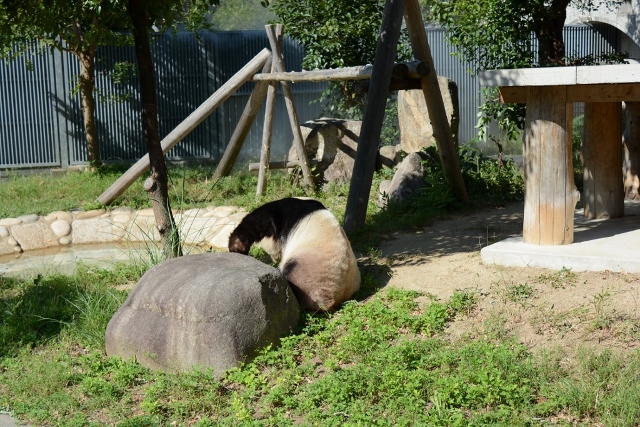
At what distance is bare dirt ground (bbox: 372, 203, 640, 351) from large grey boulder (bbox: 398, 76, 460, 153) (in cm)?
437

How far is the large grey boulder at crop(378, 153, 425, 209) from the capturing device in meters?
9.70

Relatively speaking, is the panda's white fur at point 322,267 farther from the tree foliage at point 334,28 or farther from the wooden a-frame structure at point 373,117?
the tree foliage at point 334,28

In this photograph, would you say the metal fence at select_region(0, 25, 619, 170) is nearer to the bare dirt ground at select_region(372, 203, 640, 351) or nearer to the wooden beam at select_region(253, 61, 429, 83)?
the wooden beam at select_region(253, 61, 429, 83)

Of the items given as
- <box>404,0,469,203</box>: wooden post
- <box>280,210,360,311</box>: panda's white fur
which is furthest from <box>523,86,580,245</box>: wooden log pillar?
<box>404,0,469,203</box>: wooden post

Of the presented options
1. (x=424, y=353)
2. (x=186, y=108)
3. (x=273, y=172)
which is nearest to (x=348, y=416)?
(x=424, y=353)

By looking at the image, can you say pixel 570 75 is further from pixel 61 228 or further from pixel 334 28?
pixel 61 228

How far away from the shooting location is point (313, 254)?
6266 millimetres

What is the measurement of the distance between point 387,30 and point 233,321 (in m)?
4.18

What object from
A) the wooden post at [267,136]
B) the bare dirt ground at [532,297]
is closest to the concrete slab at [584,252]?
→ the bare dirt ground at [532,297]

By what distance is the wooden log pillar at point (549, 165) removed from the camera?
243 inches

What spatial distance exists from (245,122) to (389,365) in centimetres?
698

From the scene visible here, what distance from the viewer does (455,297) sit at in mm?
5840

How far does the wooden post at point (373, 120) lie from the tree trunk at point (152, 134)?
2083 millimetres

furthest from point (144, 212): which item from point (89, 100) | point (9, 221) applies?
point (89, 100)
